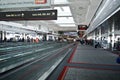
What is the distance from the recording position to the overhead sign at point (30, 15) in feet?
36.3

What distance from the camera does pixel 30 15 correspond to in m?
11.6

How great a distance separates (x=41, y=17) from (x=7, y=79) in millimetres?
5726

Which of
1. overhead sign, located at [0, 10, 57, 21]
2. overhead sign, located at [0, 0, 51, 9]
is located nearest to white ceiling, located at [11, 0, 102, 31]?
overhead sign, located at [0, 0, 51, 9]

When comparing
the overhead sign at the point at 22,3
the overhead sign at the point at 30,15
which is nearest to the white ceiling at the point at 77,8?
Result: the overhead sign at the point at 22,3

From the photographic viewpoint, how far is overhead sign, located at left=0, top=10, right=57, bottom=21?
36.3ft

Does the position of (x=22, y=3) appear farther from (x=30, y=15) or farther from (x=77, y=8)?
(x=77, y=8)

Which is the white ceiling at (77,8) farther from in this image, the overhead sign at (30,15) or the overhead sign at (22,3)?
the overhead sign at (30,15)

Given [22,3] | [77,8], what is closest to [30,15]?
[22,3]

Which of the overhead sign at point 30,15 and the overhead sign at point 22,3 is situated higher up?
the overhead sign at point 22,3

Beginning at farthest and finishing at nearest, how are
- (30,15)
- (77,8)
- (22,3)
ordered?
1. (77,8)
2. (30,15)
3. (22,3)

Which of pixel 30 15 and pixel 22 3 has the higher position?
pixel 22 3

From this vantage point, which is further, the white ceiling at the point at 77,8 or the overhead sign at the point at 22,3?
the white ceiling at the point at 77,8

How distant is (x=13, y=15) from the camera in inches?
475

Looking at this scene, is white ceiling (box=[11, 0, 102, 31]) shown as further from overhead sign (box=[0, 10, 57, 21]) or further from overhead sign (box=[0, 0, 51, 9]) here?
overhead sign (box=[0, 10, 57, 21])
